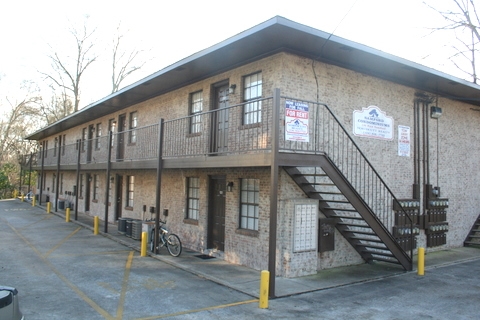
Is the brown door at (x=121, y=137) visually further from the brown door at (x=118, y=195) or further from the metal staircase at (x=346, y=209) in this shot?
the metal staircase at (x=346, y=209)

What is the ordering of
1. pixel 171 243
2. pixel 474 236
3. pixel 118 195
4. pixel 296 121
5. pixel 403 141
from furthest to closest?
pixel 118 195, pixel 474 236, pixel 403 141, pixel 171 243, pixel 296 121

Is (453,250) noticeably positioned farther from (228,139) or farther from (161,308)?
(161,308)

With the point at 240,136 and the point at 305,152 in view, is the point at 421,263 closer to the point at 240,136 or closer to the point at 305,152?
the point at 305,152

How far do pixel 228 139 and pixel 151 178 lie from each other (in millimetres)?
5948

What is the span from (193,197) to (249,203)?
308 cm

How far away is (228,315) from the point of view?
671 centimetres

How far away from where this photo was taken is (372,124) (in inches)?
460

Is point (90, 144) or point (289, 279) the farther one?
point (90, 144)

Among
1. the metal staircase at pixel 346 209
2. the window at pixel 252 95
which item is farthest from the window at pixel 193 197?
the metal staircase at pixel 346 209

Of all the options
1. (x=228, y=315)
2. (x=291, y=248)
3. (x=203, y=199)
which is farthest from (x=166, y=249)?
(x=228, y=315)

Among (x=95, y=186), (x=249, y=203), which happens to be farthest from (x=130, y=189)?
(x=249, y=203)

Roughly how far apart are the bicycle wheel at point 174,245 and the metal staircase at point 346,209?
165 inches

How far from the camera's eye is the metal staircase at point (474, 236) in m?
14.8

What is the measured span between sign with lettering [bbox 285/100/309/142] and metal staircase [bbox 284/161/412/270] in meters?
0.79
